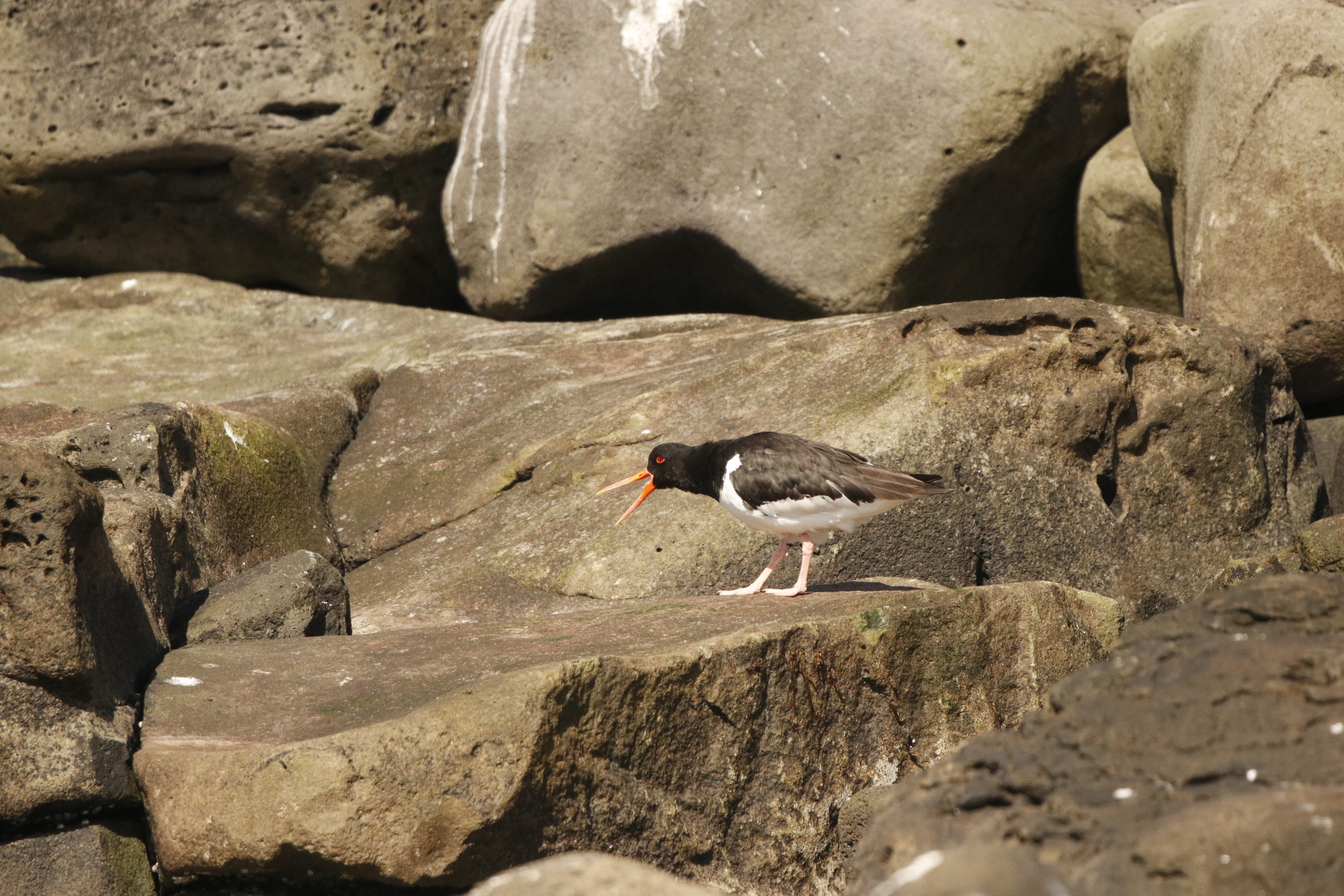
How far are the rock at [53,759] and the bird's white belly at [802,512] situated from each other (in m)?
2.77

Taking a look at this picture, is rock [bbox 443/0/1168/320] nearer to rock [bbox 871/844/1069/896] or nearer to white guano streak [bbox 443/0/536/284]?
white guano streak [bbox 443/0/536/284]

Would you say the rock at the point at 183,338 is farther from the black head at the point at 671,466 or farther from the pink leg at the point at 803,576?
the pink leg at the point at 803,576

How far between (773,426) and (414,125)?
584 centimetres

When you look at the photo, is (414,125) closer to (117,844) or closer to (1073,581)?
(1073,581)

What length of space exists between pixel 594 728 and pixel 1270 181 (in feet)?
20.2

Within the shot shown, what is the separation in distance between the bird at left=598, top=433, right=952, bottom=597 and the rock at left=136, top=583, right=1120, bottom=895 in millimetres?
385

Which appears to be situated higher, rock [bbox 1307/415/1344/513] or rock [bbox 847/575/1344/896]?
rock [bbox 847/575/1344/896]

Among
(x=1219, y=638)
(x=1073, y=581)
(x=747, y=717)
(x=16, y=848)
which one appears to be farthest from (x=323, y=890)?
(x=1073, y=581)

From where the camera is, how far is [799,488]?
5.94 m

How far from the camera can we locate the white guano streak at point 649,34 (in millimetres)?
10508

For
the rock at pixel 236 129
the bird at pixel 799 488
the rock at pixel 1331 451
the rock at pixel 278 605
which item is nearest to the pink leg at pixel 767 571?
the bird at pixel 799 488

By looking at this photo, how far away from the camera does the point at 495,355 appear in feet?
30.9

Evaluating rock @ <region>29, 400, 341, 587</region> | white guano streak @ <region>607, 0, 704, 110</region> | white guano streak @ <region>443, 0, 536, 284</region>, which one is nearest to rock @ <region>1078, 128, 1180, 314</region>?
white guano streak @ <region>607, 0, 704, 110</region>

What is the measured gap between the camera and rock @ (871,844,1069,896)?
2.71m
